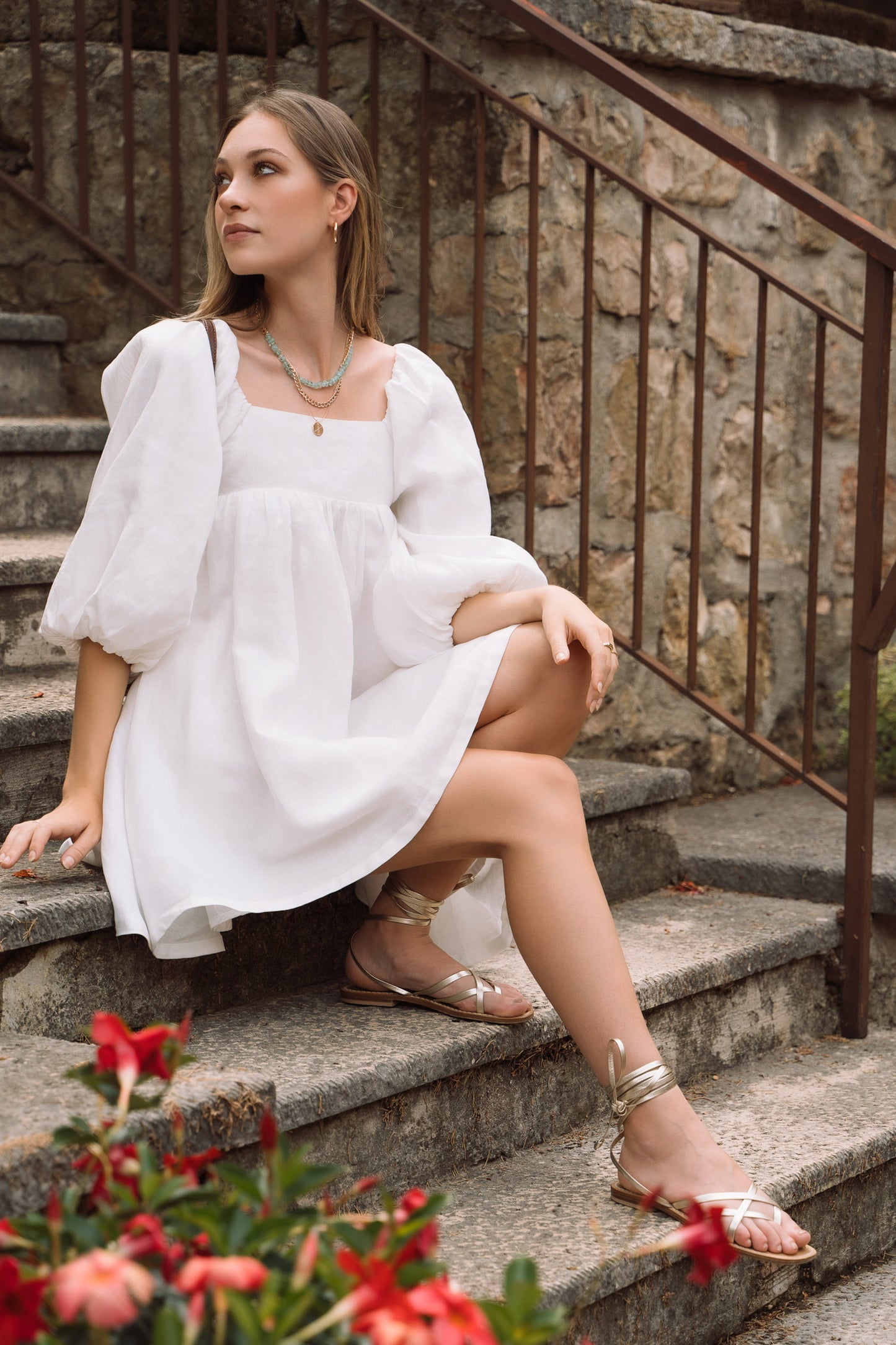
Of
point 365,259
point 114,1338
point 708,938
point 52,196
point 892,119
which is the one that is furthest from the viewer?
point 892,119

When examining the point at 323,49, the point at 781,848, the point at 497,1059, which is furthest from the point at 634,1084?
the point at 323,49

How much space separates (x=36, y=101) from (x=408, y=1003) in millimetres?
2119

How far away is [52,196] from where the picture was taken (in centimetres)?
322

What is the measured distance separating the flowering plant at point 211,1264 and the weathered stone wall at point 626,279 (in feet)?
6.44

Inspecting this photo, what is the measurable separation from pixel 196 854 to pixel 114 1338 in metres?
0.93

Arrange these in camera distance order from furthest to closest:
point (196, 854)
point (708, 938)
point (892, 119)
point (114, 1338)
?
point (892, 119) < point (708, 938) < point (196, 854) < point (114, 1338)

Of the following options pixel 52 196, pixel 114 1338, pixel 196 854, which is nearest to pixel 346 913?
pixel 196 854

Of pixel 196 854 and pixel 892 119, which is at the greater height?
pixel 892 119

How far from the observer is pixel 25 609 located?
2.46 m

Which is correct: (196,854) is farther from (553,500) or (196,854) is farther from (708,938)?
(553,500)

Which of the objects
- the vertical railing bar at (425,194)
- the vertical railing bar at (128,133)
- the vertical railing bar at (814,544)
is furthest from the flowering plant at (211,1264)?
the vertical railing bar at (128,133)

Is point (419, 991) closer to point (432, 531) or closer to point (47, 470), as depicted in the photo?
point (432, 531)

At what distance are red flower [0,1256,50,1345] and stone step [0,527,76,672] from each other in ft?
5.50

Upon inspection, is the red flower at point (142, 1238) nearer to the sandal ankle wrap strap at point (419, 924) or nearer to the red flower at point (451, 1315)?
the red flower at point (451, 1315)
